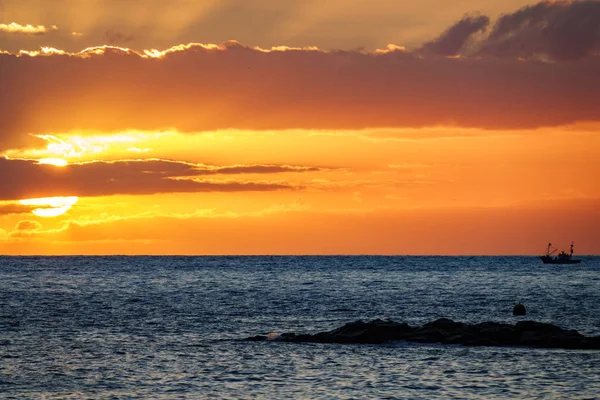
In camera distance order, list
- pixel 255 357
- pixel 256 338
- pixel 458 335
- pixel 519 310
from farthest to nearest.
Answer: pixel 519 310 < pixel 256 338 < pixel 458 335 < pixel 255 357

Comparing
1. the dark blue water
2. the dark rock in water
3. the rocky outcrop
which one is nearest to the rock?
the rocky outcrop

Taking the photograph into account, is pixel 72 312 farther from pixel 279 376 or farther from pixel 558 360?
pixel 558 360

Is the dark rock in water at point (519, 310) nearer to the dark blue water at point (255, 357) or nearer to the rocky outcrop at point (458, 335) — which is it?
the dark blue water at point (255, 357)

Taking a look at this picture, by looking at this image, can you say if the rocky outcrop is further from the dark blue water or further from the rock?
the dark blue water

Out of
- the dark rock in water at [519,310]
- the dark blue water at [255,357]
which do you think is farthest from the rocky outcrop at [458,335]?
the dark rock in water at [519,310]

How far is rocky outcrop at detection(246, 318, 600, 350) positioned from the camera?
58281 mm

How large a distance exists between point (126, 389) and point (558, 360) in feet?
86.3

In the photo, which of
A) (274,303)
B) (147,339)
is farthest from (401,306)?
(147,339)

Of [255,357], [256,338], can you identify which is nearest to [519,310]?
[256,338]

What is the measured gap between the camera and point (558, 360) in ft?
170

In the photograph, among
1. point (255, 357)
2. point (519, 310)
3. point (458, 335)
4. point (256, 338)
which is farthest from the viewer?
point (519, 310)

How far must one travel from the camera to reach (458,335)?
A: 6106 cm

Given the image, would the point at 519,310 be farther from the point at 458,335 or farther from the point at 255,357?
the point at 255,357

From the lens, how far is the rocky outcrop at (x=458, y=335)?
58.3m
